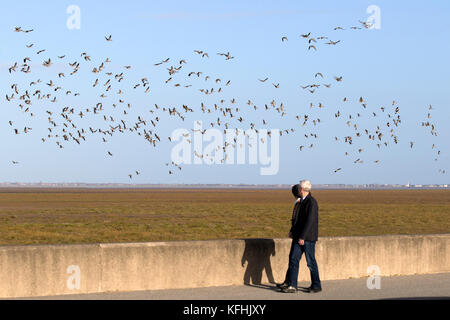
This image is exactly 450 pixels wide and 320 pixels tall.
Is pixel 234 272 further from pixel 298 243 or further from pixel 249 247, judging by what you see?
pixel 298 243

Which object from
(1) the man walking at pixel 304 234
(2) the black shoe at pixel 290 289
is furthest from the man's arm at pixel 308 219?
(2) the black shoe at pixel 290 289

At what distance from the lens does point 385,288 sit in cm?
1313

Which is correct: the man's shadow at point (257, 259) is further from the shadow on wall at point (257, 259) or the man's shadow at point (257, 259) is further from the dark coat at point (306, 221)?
the dark coat at point (306, 221)

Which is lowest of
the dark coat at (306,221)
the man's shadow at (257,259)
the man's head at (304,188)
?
the man's shadow at (257,259)

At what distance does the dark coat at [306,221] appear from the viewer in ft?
40.1

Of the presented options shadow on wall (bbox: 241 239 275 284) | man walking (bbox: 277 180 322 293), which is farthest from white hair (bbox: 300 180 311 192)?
shadow on wall (bbox: 241 239 275 284)

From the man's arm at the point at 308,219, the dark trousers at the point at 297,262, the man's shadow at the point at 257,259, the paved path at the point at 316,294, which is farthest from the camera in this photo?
the man's shadow at the point at 257,259

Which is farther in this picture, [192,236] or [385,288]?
[192,236]

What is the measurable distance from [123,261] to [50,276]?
3.73 feet

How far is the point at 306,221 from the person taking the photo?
40.3 ft

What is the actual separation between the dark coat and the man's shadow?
1.21 m

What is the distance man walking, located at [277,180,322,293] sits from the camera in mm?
12250

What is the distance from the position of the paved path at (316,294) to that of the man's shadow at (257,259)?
204 millimetres
